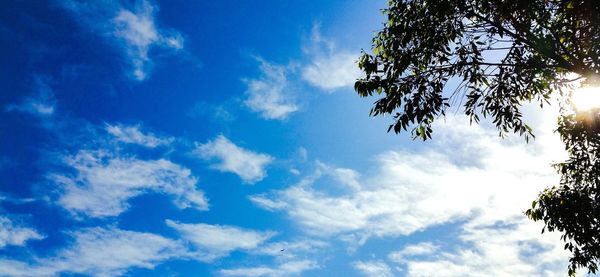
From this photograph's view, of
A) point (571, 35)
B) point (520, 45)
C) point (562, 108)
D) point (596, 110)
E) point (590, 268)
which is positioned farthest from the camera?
point (590, 268)

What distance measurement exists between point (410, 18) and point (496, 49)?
237 centimetres

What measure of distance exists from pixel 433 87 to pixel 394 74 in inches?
43.9

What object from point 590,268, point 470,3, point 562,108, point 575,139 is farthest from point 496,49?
point 590,268

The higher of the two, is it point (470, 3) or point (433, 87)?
point (470, 3)

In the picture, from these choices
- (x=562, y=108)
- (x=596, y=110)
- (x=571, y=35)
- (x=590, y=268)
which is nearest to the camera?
(x=571, y=35)

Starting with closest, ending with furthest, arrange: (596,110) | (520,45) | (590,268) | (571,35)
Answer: (571,35), (520,45), (596,110), (590,268)

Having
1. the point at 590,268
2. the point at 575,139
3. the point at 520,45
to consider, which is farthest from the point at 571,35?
the point at 590,268

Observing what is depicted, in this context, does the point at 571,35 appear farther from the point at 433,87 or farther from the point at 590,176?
the point at 590,176

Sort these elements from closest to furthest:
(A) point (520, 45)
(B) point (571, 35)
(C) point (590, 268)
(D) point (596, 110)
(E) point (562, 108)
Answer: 1. (B) point (571, 35)
2. (A) point (520, 45)
3. (D) point (596, 110)
4. (E) point (562, 108)
5. (C) point (590, 268)

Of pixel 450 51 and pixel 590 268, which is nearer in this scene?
pixel 450 51

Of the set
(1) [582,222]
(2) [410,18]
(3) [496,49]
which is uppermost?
(2) [410,18]

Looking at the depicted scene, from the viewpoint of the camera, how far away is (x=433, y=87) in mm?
10445

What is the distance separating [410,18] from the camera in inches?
411

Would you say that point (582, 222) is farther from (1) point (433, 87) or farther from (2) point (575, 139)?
(1) point (433, 87)
